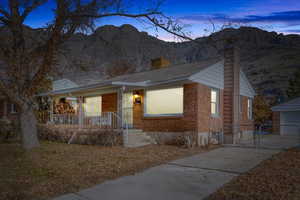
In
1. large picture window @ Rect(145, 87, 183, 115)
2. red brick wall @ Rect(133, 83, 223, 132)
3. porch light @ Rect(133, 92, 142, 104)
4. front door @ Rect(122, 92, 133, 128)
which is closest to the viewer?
red brick wall @ Rect(133, 83, 223, 132)

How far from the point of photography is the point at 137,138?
10.9 metres

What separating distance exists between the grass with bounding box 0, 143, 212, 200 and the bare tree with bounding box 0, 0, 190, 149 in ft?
6.26

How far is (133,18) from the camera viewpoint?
24.9ft

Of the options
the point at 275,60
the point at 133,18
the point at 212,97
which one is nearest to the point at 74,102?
the point at 212,97

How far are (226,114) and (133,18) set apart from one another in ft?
23.3

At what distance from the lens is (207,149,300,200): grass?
12.5 ft

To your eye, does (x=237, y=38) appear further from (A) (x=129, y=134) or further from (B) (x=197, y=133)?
(A) (x=129, y=134)

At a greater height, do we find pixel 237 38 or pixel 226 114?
pixel 237 38

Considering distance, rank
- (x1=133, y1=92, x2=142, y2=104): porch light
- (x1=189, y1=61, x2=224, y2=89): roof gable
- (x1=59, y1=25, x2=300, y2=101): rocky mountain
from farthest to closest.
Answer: (x1=133, y1=92, x2=142, y2=104): porch light < (x1=189, y1=61, x2=224, y2=89): roof gable < (x1=59, y1=25, x2=300, y2=101): rocky mountain

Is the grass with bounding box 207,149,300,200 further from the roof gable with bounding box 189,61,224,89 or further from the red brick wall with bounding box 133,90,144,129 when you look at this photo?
the red brick wall with bounding box 133,90,144,129

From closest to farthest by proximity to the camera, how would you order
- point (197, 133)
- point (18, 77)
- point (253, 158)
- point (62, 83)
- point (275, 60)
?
point (253, 158)
point (18, 77)
point (197, 133)
point (62, 83)
point (275, 60)

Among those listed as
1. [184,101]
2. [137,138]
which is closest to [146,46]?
[184,101]

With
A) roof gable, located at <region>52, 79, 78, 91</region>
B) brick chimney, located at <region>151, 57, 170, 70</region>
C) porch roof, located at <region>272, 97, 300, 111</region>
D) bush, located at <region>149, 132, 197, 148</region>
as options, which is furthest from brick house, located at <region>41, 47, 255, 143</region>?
roof gable, located at <region>52, 79, 78, 91</region>

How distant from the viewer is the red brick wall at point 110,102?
44.7 ft
